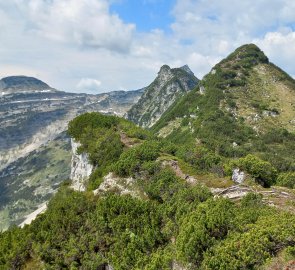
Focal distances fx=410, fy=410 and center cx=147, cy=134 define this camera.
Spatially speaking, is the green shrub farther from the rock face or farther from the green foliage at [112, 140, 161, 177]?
the rock face

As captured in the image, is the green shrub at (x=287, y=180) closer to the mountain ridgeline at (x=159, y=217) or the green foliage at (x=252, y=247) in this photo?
the mountain ridgeline at (x=159, y=217)

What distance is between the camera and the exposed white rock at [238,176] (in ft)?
236

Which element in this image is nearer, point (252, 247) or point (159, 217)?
point (252, 247)

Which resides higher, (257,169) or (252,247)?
(257,169)

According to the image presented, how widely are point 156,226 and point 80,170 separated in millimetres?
56036

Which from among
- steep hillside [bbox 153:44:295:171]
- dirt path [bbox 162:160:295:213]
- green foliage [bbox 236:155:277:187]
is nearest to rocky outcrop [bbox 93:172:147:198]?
dirt path [bbox 162:160:295:213]

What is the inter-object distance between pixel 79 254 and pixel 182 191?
1762 centimetres

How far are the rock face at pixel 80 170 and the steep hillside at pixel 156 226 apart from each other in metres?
13.7

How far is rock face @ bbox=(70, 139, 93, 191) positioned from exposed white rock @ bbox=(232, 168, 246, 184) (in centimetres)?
3879

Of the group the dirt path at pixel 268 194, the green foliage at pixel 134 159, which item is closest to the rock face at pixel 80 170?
the green foliage at pixel 134 159

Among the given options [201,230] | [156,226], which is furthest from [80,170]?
[201,230]

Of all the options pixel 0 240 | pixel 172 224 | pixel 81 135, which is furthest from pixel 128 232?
pixel 81 135

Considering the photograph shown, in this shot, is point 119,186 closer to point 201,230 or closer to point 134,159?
point 134,159

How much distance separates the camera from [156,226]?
57.5 m
